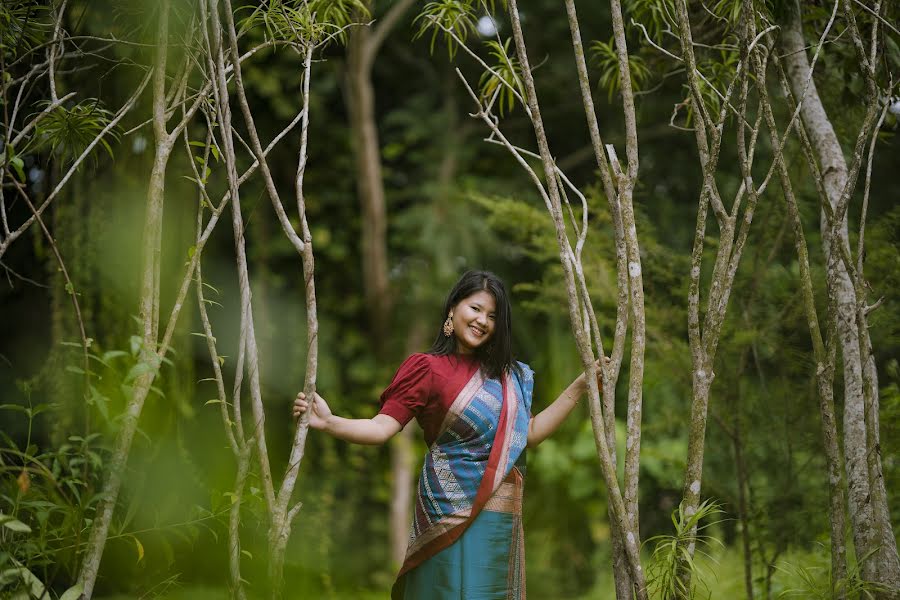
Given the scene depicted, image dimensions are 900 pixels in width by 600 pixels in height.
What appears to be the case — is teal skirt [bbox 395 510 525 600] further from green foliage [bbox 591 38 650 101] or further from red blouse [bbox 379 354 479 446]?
green foliage [bbox 591 38 650 101]

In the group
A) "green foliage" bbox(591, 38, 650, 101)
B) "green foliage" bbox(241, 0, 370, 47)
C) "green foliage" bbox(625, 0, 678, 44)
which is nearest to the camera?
"green foliage" bbox(241, 0, 370, 47)

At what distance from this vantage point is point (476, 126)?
6.39 m

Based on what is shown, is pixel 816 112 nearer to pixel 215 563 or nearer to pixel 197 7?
pixel 197 7

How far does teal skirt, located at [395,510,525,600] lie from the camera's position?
6.91 ft

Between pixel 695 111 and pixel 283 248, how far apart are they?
14.0 ft

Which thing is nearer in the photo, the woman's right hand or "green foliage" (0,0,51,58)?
the woman's right hand

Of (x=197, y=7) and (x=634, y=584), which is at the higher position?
(x=197, y=7)

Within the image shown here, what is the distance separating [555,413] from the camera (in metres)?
2.25

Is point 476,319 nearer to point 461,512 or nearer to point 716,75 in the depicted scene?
point 461,512

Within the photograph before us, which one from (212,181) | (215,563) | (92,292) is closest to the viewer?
(215,563)

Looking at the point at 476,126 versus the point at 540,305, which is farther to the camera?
the point at 476,126

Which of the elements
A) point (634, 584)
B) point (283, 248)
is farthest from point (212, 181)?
point (634, 584)

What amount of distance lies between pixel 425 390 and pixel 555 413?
0.36 meters

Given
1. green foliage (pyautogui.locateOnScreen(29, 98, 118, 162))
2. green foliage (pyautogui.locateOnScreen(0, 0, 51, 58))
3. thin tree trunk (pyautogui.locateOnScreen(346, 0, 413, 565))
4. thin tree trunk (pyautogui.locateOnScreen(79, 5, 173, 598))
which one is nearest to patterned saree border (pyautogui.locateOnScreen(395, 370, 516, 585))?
thin tree trunk (pyautogui.locateOnScreen(79, 5, 173, 598))
